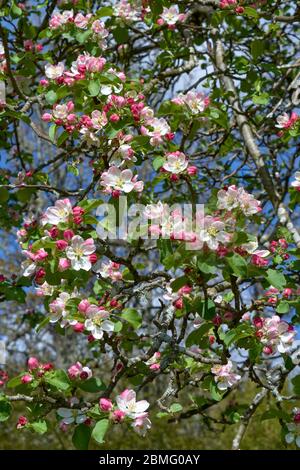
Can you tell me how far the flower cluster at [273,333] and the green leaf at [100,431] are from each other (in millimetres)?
533

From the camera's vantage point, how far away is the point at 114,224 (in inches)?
74.8

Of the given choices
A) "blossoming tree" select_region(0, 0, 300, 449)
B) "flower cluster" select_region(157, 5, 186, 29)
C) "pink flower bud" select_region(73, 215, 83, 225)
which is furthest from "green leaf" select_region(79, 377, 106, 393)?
"flower cluster" select_region(157, 5, 186, 29)

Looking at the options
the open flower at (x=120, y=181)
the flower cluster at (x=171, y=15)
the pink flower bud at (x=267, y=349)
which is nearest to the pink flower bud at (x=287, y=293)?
the pink flower bud at (x=267, y=349)

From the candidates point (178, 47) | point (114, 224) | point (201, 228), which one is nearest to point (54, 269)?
point (114, 224)

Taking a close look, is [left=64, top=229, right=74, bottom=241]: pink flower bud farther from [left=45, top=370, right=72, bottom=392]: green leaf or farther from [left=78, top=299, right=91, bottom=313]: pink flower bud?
[left=45, top=370, right=72, bottom=392]: green leaf

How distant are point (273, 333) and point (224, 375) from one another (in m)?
0.24

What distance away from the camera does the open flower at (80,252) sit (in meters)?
1.67

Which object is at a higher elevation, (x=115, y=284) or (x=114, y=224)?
(x=114, y=224)

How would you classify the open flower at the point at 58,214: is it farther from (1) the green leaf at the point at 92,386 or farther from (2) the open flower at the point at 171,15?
(2) the open flower at the point at 171,15

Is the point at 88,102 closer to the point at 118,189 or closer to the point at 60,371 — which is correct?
the point at 118,189

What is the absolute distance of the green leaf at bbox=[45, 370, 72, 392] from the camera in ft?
5.85

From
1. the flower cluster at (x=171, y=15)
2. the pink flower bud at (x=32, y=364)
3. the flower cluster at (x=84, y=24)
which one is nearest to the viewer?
the pink flower bud at (x=32, y=364)

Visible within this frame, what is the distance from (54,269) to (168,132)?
0.65m

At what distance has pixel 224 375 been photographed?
1959 mm
